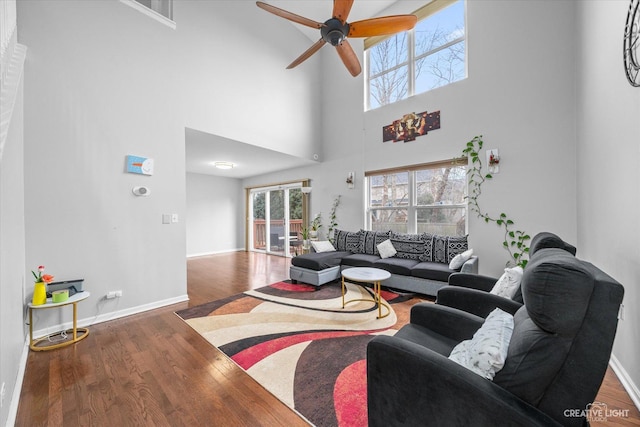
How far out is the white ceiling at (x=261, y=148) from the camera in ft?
13.8

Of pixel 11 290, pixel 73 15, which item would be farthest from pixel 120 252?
pixel 73 15

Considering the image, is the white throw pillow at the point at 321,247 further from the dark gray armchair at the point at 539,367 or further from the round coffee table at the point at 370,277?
the dark gray armchair at the point at 539,367

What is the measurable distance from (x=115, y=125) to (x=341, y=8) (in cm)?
280

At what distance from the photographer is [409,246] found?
407cm

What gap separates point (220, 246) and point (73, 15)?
5.76m

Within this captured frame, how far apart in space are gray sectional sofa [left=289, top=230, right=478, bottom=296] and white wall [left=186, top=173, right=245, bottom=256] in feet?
13.4

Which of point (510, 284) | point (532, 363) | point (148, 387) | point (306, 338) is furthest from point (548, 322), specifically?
point (148, 387)

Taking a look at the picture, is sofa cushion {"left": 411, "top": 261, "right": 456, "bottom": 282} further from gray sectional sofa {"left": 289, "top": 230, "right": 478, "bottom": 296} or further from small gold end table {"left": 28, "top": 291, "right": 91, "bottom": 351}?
small gold end table {"left": 28, "top": 291, "right": 91, "bottom": 351}

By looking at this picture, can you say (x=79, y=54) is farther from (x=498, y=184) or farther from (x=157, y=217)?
(x=498, y=184)

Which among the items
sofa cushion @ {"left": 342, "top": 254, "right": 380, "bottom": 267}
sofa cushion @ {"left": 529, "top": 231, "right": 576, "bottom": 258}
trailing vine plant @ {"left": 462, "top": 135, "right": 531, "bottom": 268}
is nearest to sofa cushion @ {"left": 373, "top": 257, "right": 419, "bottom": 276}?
sofa cushion @ {"left": 342, "top": 254, "right": 380, "bottom": 267}

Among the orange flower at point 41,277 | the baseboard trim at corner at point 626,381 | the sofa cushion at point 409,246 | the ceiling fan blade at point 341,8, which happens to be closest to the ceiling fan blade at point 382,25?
the ceiling fan blade at point 341,8

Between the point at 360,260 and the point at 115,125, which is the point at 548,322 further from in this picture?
the point at 115,125

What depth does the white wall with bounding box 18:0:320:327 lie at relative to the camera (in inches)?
98.2

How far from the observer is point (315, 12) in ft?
15.9
